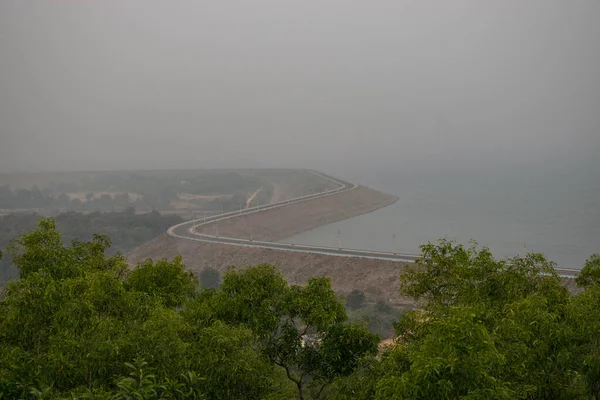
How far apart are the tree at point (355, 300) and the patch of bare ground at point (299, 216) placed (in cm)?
2287

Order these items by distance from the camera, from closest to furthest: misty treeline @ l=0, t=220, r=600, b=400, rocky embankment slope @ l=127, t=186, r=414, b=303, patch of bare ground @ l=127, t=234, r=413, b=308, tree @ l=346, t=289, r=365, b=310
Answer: misty treeline @ l=0, t=220, r=600, b=400 < tree @ l=346, t=289, r=365, b=310 < patch of bare ground @ l=127, t=234, r=413, b=308 < rocky embankment slope @ l=127, t=186, r=414, b=303

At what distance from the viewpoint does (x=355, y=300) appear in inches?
1056

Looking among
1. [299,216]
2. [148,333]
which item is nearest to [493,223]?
[299,216]

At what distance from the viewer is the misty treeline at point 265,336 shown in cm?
472

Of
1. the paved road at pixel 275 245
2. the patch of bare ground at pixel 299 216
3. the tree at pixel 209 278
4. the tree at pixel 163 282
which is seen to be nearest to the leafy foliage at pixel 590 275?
the tree at pixel 163 282

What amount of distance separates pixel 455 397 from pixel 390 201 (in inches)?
2746

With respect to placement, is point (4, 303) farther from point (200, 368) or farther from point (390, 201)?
point (390, 201)

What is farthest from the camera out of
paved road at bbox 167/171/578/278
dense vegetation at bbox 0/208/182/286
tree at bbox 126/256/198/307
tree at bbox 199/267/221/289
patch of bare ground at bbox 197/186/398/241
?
dense vegetation at bbox 0/208/182/286

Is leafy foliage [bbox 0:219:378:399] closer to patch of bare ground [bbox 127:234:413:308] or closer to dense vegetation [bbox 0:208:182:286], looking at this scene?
patch of bare ground [bbox 127:234:413:308]

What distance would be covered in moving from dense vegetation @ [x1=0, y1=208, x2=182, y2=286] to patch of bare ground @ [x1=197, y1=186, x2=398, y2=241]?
23.8 ft

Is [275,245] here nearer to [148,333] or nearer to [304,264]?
[304,264]

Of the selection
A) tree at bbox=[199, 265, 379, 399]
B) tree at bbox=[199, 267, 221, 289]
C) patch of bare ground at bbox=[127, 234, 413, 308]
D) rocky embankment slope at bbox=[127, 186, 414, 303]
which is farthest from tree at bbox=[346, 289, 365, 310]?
tree at bbox=[199, 265, 379, 399]

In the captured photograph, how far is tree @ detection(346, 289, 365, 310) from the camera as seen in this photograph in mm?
26420

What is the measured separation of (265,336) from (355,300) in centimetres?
2012
